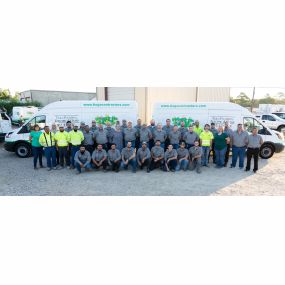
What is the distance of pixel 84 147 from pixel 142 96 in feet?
36.1

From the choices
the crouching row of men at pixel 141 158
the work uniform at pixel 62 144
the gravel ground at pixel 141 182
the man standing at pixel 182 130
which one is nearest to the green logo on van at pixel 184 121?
the man standing at pixel 182 130

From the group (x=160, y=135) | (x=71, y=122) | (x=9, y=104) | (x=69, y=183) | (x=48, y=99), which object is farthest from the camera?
(x=48, y=99)

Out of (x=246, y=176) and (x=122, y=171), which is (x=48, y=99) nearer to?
(x=122, y=171)

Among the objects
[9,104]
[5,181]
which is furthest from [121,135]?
[9,104]

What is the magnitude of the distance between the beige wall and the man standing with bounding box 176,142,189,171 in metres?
10.0

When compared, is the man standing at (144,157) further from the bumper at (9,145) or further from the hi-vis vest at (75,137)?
the bumper at (9,145)

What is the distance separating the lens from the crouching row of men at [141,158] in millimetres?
7508

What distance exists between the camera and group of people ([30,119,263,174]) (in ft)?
24.8

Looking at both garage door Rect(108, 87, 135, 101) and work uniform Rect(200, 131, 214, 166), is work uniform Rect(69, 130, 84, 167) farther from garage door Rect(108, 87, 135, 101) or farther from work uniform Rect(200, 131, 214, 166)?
garage door Rect(108, 87, 135, 101)

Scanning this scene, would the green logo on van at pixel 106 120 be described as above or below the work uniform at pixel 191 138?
above

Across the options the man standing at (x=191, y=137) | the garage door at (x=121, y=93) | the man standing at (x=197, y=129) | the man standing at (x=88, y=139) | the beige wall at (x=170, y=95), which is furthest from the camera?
the garage door at (x=121, y=93)

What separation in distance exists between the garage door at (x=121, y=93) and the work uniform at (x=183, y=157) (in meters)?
10.9

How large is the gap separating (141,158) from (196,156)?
73.5 inches
